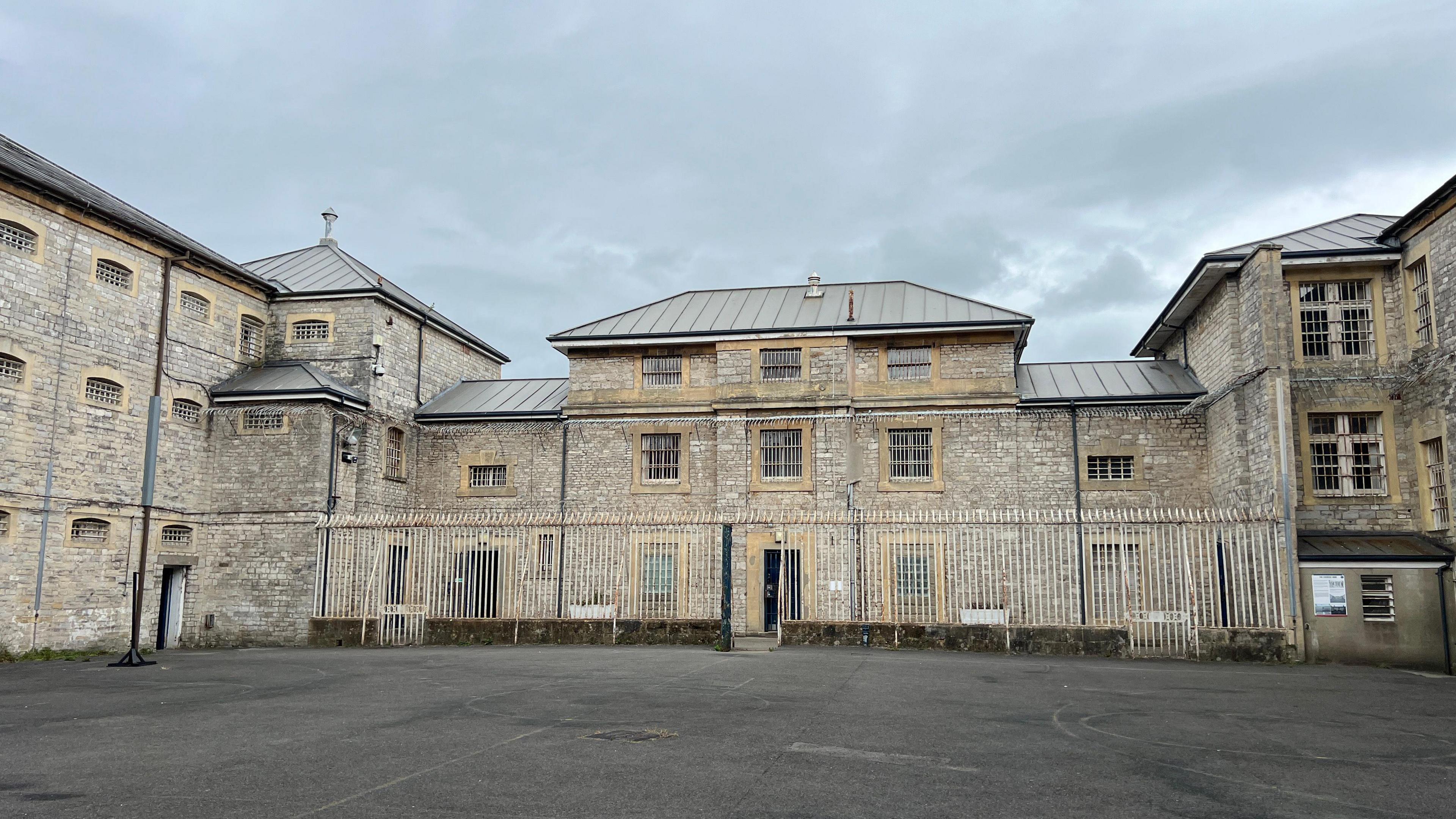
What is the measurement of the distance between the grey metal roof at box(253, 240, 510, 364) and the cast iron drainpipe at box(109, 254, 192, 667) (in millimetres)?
3550

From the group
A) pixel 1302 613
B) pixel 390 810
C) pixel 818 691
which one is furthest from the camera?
pixel 1302 613

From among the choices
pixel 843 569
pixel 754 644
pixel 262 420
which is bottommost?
pixel 754 644

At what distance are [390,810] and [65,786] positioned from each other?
103 inches

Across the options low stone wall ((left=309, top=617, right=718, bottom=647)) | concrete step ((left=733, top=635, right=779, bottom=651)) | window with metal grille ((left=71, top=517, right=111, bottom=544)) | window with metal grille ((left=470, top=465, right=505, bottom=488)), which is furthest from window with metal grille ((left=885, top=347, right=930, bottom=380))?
window with metal grille ((left=71, top=517, right=111, bottom=544))

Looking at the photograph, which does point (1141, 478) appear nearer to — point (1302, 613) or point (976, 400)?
point (976, 400)

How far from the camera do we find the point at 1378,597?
55.3 ft

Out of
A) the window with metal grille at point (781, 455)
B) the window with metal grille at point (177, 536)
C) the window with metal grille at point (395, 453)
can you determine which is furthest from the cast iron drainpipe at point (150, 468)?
the window with metal grille at point (781, 455)

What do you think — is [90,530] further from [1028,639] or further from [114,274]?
[1028,639]

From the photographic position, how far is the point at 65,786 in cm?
660

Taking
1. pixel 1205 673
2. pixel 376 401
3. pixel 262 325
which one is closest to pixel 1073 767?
pixel 1205 673

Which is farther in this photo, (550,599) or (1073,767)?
(550,599)

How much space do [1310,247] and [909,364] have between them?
29.0ft

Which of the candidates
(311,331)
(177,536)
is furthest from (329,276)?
(177,536)

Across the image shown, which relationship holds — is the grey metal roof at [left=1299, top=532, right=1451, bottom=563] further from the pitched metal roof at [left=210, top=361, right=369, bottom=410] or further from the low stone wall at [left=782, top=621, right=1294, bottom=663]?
the pitched metal roof at [left=210, top=361, right=369, bottom=410]
